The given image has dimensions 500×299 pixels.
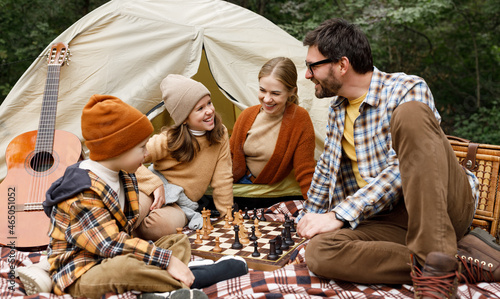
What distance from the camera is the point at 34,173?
2.90 m

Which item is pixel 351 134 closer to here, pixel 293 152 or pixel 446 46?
pixel 293 152

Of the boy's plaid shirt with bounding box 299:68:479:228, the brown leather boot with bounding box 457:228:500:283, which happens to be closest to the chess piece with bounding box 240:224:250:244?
the boy's plaid shirt with bounding box 299:68:479:228

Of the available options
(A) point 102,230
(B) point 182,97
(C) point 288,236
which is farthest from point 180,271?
(B) point 182,97

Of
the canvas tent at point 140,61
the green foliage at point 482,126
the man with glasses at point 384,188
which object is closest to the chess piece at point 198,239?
the man with glasses at point 384,188

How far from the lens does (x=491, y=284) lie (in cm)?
185

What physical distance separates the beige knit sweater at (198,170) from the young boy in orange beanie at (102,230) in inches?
38.6

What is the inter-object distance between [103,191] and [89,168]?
139mm

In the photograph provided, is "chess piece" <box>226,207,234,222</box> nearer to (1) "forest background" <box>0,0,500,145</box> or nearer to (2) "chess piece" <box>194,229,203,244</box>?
(2) "chess piece" <box>194,229,203,244</box>

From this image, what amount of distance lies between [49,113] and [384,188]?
7.85 ft

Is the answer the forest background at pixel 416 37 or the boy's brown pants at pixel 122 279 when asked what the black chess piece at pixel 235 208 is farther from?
the forest background at pixel 416 37

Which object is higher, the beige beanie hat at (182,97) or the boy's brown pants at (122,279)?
the beige beanie hat at (182,97)

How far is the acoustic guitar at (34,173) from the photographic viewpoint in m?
2.69

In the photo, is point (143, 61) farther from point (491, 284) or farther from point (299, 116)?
point (491, 284)

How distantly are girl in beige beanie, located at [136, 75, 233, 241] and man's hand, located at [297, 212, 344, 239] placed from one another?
1021mm
